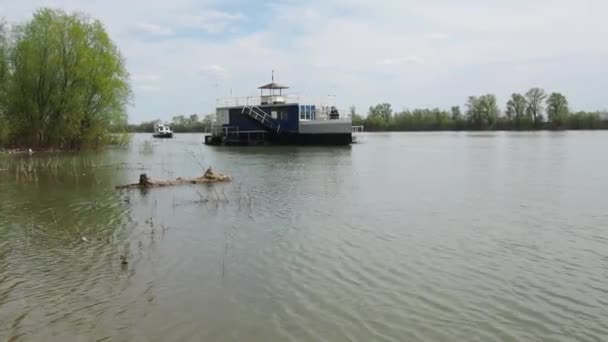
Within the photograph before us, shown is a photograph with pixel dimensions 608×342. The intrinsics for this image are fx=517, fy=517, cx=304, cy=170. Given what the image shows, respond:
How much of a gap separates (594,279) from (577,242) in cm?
277

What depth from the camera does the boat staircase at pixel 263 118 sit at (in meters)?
53.5

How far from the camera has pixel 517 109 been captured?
111m

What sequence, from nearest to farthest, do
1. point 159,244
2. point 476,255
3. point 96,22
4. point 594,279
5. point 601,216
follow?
point 594,279, point 476,255, point 159,244, point 601,216, point 96,22

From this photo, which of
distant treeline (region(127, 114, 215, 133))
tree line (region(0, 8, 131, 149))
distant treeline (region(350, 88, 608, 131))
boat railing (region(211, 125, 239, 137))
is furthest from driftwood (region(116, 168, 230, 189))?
distant treeline (region(127, 114, 215, 133))

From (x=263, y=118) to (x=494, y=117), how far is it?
252 ft

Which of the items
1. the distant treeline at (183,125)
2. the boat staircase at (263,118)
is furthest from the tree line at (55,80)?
the distant treeline at (183,125)

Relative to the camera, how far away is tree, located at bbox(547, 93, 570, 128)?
104 m

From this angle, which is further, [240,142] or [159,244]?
[240,142]

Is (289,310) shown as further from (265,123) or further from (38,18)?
(265,123)

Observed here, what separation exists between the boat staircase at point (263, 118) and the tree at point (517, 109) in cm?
7339

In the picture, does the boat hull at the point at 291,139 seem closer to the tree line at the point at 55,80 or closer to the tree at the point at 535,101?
the tree line at the point at 55,80

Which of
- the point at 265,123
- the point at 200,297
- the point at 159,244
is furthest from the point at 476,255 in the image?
the point at 265,123

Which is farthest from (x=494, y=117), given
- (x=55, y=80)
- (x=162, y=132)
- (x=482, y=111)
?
(x=55, y=80)

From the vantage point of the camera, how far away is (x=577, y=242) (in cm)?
1102
